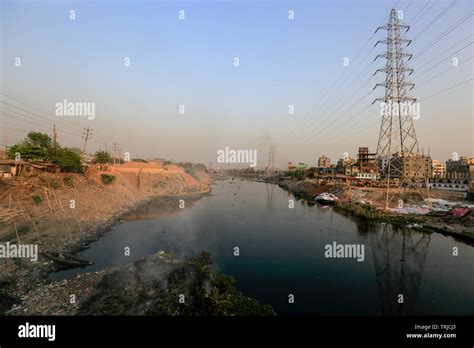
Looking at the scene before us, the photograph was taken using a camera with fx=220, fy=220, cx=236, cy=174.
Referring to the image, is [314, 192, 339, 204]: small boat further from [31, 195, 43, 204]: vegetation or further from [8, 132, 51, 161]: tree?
[8, 132, 51, 161]: tree

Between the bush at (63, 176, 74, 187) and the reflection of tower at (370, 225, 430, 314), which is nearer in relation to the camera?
the reflection of tower at (370, 225, 430, 314)

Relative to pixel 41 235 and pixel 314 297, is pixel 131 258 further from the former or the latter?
pixel 314 297

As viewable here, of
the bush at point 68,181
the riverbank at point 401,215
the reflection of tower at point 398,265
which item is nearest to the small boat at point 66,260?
the reflection of tower at point 398,265

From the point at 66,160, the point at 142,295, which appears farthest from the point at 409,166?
the point at 66,160

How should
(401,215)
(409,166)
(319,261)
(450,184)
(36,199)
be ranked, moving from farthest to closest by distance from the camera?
(450,184) < (409,166) < (401,215) < (36,199) < (319,261)

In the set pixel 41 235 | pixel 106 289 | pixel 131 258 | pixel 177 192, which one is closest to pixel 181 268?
pixel 106 289

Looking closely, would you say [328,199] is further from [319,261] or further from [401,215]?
[319,261]

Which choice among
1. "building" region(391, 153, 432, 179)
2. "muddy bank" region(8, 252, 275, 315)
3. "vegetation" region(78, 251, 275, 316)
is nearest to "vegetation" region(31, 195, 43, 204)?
"muddy bank" region(8, 252, 275, 315)
